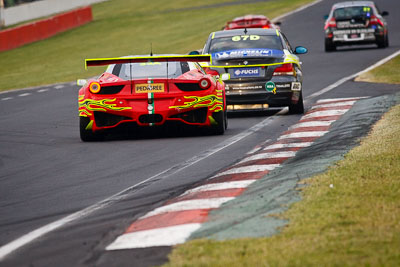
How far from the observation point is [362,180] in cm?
816

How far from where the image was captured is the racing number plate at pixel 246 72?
1622cm

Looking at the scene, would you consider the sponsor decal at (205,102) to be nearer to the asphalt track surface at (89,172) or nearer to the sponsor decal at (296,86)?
the asphalt track surface at (89,172)

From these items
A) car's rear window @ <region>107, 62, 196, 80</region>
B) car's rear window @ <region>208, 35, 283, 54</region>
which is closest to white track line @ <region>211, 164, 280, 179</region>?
car's rear window @ <region>107, 62, 196, 80</region>

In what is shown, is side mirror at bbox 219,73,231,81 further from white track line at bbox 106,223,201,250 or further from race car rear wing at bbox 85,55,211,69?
white track line at bbox 106,223,201,250

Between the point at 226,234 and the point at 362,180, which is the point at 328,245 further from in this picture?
the point at 362,180

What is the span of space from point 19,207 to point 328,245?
347 centimetres

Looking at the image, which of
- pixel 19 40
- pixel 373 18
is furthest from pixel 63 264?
pixel 19 40

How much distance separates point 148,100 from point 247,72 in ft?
10.3

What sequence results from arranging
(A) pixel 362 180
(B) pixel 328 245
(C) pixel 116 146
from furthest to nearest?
(C) pixel 116 146, (A) pixel 362 180, (B) pixel 328 245

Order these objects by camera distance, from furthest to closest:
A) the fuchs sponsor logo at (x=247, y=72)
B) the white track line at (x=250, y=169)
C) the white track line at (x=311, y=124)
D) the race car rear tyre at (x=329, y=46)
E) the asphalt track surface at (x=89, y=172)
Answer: the race car rear tyre at (x=329, y=46)
the fuchs sponsor logo at (x=247, y=72)
the white track line at (x=311, y=124)
the white track line at (x=250, y=169)
the asphalt track surface at (x=89, y=172)

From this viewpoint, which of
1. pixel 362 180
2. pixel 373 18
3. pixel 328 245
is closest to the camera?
pixel 328 245

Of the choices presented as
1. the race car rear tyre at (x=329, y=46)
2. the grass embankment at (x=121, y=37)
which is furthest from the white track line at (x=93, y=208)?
the race car rear tyre at (x=329, y=46)

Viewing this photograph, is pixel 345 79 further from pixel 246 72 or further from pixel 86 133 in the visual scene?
pixel 86 133

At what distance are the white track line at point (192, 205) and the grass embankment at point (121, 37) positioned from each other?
74.3ft
